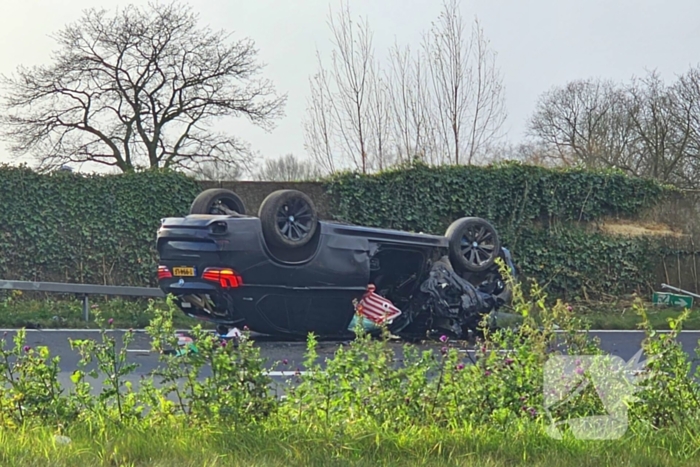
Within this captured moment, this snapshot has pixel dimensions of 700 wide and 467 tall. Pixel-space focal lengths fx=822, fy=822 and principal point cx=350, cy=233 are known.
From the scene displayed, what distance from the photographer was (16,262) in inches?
565

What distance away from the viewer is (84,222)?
1462 centimetres

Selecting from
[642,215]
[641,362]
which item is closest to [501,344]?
[641,362]

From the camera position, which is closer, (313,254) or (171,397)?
(171,397)

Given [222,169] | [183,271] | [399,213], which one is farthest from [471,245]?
[222,169]

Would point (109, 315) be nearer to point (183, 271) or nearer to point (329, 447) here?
point (183, 271)

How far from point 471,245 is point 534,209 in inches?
246

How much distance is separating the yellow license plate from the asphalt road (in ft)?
3.06

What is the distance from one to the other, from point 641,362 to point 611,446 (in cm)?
89

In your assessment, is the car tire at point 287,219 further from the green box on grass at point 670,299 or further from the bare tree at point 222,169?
the bare tree at point 222,169

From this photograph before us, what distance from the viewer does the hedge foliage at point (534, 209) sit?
1591cm

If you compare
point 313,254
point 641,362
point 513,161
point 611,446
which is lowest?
point 611,446

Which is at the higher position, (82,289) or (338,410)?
(82,289)

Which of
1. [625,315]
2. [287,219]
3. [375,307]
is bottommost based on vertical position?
[625,315]

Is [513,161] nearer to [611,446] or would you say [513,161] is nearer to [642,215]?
[642,215]
